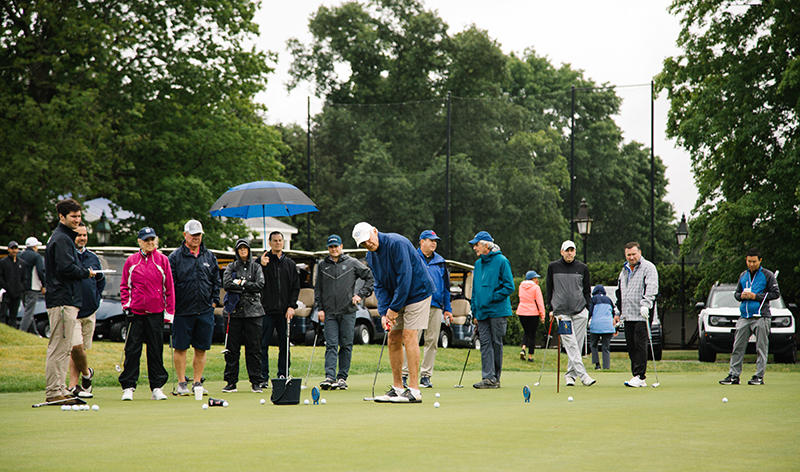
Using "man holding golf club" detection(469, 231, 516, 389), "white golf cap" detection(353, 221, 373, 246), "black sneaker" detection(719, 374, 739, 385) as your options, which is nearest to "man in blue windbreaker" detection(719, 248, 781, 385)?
"black sneaker" detection(719, 374, 739, 385)

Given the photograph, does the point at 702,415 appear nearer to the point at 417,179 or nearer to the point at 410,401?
the point at 410,401

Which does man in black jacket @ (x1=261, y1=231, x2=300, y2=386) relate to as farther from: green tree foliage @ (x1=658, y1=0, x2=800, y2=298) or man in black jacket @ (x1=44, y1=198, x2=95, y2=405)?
green tree foliage @ (x1=658, y1=0, x2=800, y2=298)

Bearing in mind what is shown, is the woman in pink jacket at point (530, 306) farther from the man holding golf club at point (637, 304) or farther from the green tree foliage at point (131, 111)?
the green tree foliage at point (131, 111)

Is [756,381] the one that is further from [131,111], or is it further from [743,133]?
[131,111]

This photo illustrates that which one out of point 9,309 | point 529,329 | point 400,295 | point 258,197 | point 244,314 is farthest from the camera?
point 529,329

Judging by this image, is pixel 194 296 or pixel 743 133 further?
pixel 743 133

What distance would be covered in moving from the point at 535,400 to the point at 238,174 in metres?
24.0

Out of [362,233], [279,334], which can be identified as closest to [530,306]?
[279,334]

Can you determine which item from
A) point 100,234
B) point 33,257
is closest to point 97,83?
point 100,234

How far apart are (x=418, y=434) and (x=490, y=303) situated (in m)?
5.67

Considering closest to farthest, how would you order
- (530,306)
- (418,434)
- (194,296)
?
1. (418,434)
2. (194,296)
3. (530,306)

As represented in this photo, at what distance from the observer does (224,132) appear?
32094 mm

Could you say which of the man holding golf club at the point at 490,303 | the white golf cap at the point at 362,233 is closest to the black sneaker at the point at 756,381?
the man holding golf club at the point at 490,303

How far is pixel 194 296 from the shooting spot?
10352 mm
